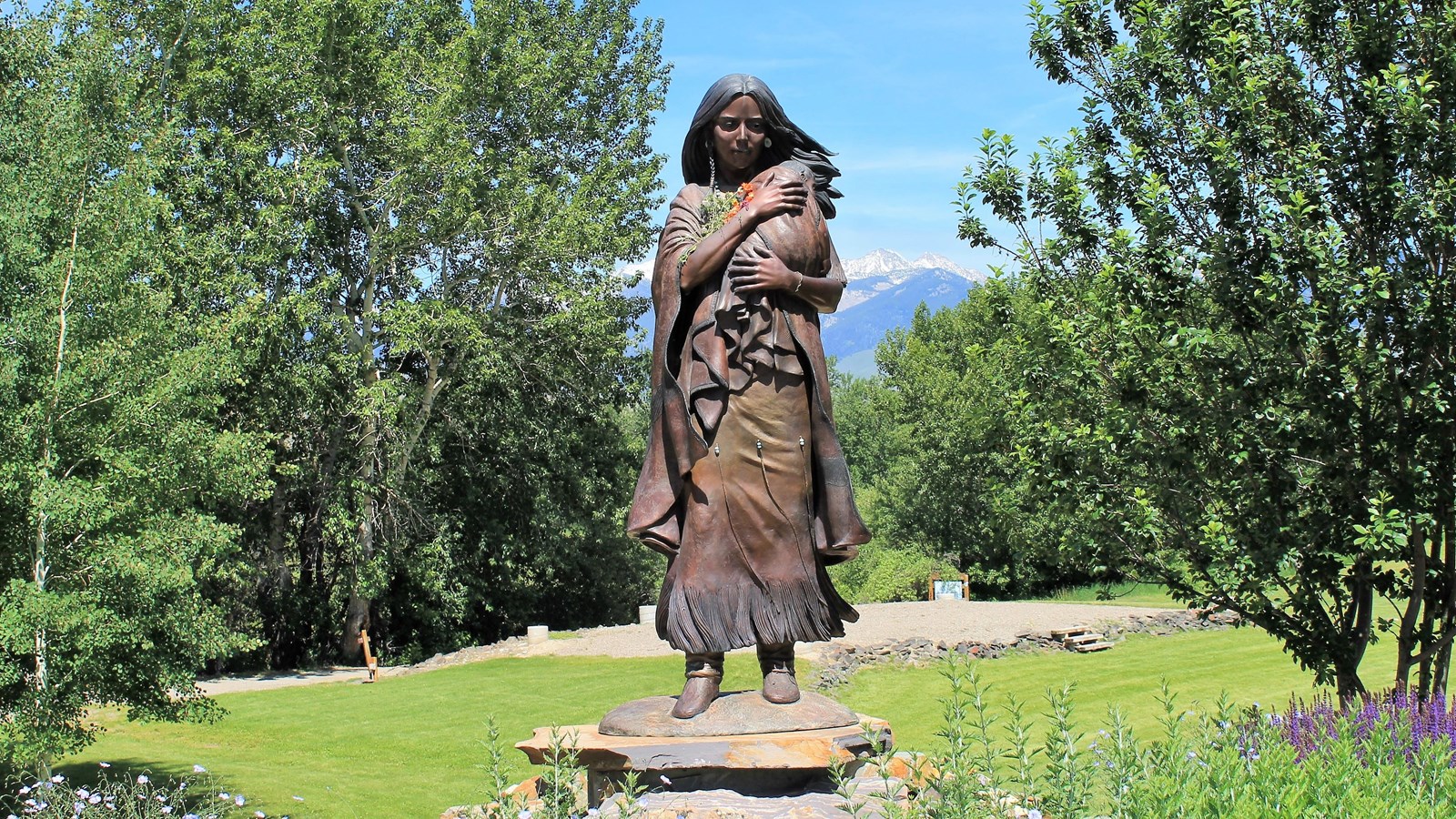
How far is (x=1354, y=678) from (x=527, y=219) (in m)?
17.3

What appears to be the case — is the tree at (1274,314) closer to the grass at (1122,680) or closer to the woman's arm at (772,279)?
the woman's arm at (772,279)

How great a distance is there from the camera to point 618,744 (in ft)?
17.1

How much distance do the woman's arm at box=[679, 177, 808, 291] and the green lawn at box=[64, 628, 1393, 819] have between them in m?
6.15

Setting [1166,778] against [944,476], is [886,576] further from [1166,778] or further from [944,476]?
[1166,778]

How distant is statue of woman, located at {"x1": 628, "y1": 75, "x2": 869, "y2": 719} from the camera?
18.7 ft

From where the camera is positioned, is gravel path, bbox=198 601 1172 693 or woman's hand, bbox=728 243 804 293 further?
gravel path, bbox=198 601 1172 693

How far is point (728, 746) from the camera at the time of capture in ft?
16.8

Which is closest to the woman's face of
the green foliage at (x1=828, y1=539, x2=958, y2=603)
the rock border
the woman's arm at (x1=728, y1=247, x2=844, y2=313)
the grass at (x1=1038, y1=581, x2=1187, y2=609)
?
the woman's arm at (x1=728, y1=247, x2=844, y2=313)

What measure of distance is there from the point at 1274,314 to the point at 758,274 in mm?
3612

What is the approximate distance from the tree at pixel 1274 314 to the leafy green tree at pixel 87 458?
6916 millimetres

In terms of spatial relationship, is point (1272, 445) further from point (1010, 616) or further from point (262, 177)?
point (262, 177)

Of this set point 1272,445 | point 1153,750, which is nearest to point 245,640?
point 1272,445

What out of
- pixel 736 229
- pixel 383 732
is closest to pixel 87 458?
pixel 383 732

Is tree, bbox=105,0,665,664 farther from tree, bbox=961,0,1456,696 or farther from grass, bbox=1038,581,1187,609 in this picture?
tree, bbox=961,0,1456,696
